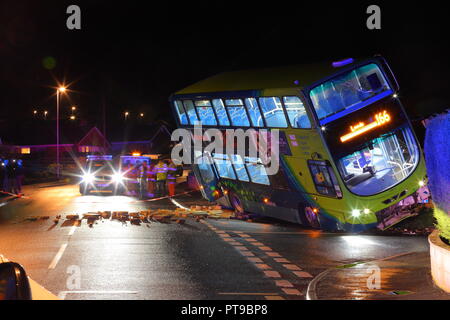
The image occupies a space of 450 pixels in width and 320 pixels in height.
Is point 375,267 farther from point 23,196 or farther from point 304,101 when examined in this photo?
point 23,196

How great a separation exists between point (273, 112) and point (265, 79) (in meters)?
1.42

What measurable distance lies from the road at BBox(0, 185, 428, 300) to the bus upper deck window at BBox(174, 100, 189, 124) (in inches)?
172

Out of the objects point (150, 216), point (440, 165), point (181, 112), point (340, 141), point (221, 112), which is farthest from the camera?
point (181, 112)

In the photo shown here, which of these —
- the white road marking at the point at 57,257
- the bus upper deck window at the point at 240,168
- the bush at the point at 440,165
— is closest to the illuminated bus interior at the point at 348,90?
the bush at the point at 440,165

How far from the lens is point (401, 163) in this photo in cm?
1794

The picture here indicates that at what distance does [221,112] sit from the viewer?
2167 cm

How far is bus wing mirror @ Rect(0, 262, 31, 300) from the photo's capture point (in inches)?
247

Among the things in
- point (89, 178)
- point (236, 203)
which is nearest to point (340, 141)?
point (236, 203)

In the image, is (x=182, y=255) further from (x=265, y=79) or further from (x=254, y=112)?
(x=265, y=79)

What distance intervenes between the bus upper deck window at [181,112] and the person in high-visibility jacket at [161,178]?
8.42 metres

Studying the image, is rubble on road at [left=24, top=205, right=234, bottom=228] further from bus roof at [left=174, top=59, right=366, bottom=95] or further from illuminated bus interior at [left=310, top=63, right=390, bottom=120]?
illuminated bus interior at [left=310, top=63, right=390, bottom=120]

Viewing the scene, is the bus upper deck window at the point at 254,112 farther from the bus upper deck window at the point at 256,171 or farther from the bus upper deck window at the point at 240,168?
the bus upper deck window at the point at 240,168

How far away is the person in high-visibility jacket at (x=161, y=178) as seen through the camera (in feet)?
109

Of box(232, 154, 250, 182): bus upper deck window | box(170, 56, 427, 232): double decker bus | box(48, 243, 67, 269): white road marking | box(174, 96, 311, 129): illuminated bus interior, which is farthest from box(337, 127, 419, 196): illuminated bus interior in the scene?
box(48, 243, 67, 269): white road marking
